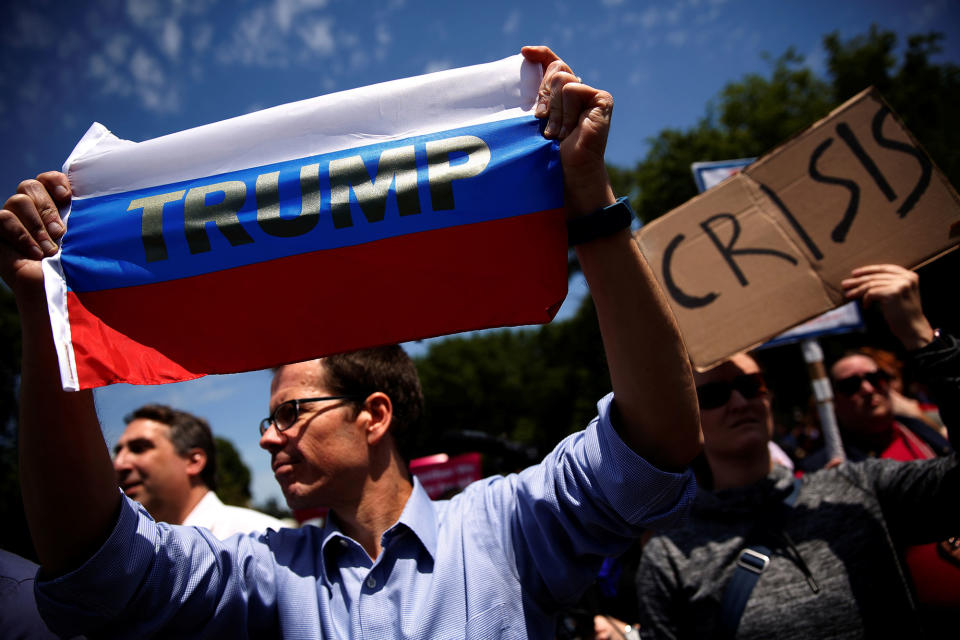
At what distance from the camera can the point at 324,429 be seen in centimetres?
204

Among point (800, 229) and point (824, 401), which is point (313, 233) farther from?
point (824, 401)

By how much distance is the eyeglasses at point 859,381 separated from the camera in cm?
354

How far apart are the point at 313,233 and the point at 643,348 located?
0.99 metres

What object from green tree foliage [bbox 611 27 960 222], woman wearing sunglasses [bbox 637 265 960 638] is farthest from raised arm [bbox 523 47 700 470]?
green tree foliage [bbox 611 27 960 222]

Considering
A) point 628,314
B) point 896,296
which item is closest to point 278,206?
point 628,314

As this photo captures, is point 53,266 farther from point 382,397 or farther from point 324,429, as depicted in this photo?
point 382,397

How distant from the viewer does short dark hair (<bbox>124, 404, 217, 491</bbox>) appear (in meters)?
3.77

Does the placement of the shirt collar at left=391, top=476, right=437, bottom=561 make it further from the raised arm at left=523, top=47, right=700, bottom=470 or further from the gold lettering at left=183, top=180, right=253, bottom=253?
the gold lettering at left=183, top=180, right=253, bottom=253

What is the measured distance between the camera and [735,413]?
2.54 metres

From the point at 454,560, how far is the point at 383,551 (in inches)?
9.5

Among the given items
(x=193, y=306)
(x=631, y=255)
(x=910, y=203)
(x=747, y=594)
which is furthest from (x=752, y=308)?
(x=193, y=306)

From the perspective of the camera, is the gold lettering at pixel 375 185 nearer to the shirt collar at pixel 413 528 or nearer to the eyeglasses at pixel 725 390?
the shirt collar at pixel 413 528

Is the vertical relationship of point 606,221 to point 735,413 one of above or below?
above

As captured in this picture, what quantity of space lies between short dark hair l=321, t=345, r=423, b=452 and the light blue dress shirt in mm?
473
